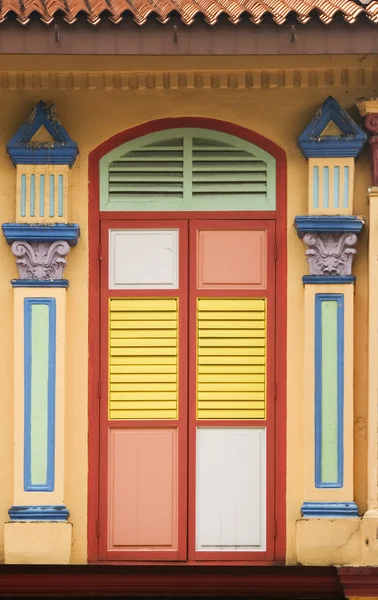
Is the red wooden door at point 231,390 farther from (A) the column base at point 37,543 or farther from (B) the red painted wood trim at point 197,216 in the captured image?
(A) the column base at point 37,543

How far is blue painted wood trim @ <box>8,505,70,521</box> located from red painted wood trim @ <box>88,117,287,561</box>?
0.66 feet

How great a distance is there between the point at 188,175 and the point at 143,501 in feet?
6.99

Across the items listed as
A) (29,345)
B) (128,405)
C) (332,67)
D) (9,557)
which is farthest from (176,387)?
(332,67)

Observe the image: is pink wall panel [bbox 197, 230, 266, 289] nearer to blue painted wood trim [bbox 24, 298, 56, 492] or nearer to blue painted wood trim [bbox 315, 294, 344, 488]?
blue painted wood trim [bbox 315, 294, 344, 488]

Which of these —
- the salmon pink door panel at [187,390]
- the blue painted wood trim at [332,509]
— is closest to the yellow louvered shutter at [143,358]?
the salmon pink door panel at [187,390]

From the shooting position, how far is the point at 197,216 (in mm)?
7832

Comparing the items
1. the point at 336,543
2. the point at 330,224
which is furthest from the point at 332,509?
the point at 330,224

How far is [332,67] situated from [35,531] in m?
3.51

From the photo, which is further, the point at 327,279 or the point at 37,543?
the point at 327,279

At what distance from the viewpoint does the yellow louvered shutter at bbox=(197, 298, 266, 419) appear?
7.77 meters

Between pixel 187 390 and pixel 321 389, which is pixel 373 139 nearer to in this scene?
pixel 321 389

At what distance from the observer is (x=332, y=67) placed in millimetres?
7734

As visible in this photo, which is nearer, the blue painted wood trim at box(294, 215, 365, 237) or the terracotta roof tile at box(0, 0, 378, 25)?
the terracotta roof tile at box(0, 0, 378, 25)

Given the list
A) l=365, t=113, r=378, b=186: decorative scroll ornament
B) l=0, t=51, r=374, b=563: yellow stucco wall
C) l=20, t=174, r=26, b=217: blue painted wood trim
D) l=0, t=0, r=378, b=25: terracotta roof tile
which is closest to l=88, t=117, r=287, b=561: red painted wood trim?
l=0, t=51, r=374, b=563: yellow stucco wall
